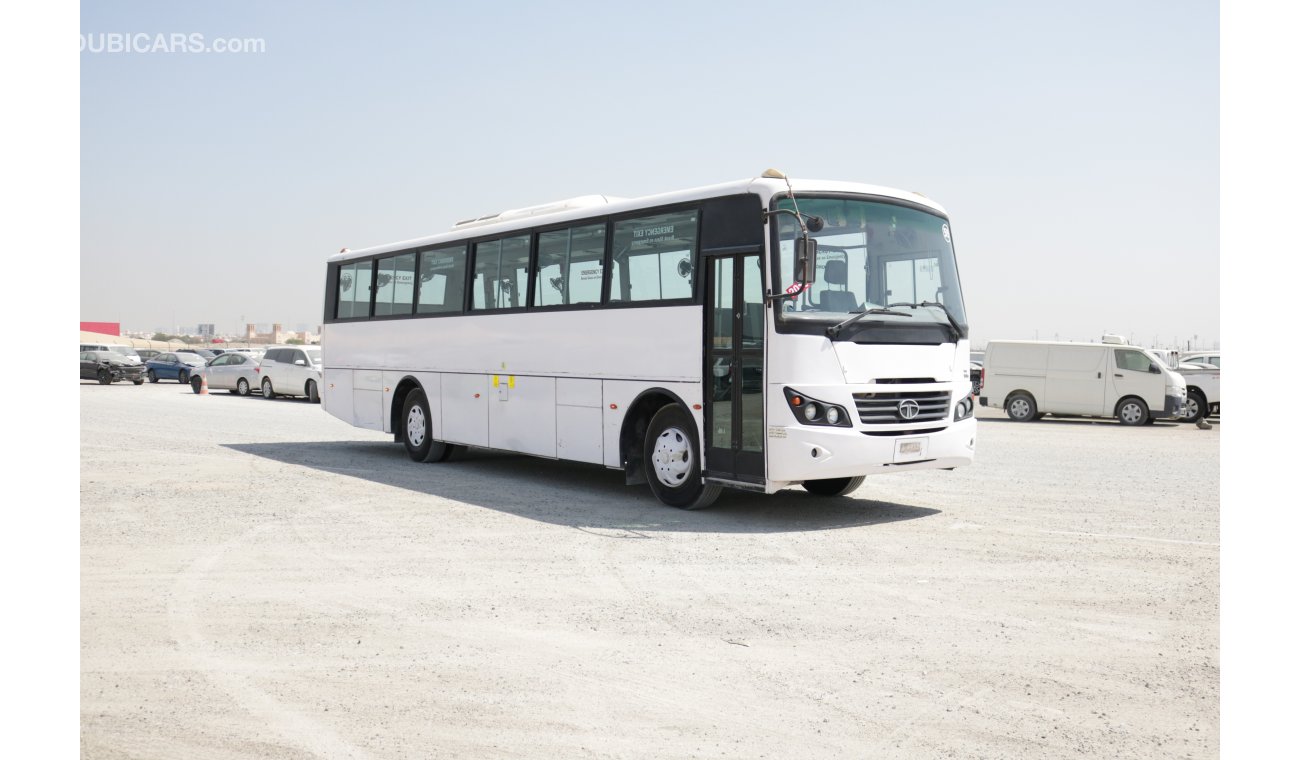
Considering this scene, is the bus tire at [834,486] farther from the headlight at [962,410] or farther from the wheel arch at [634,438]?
the wheel arch at [634,438]

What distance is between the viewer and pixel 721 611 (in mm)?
6961

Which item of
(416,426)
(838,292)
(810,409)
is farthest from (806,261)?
(416,426)

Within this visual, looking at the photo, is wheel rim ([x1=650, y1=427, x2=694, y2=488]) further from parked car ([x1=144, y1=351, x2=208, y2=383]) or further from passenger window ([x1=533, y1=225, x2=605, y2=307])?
parked car ([x1=144, y1=351, x2=208, y2=383])

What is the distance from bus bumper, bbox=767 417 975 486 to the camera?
10.3 m

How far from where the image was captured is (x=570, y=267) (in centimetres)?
1315

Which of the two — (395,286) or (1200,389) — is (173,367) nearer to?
(395,286)

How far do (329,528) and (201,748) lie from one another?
5670mm

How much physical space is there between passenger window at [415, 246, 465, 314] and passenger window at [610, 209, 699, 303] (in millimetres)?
3730

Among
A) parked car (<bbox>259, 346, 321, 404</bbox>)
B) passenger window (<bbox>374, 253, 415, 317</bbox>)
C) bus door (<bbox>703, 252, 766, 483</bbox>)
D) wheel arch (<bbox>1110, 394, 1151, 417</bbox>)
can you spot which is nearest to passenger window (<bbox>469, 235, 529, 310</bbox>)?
passenger window (<bbox>374, 253, 415, 317</bbox>)

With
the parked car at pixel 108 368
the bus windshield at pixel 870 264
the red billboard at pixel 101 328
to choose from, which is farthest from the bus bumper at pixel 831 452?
the red billboard at pixel 101 328

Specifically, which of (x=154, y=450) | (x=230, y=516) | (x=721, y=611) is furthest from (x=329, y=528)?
(x=154, y=450)

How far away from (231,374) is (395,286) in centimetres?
2302

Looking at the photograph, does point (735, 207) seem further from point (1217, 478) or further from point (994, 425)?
point (994, 425)
